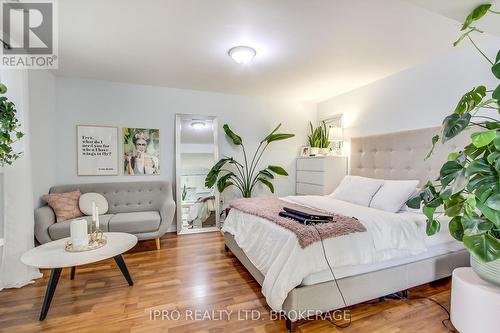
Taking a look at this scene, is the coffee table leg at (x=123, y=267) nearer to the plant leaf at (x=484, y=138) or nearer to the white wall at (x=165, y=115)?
the white wall at (x=165, y=115)

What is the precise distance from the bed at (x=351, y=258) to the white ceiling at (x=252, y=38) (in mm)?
1083

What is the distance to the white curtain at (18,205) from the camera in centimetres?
218

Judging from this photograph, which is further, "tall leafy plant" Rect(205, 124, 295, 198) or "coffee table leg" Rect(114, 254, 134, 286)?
"tall leafy plant" Rect(205, 124, 295, 198)

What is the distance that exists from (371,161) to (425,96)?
1.00 m

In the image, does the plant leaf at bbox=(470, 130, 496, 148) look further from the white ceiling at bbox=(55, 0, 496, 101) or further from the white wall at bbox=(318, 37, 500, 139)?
the white wall at bbox=(318, 37, 500, 139)

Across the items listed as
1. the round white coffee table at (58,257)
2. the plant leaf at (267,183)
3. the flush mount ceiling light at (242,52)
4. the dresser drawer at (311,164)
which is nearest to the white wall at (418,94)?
the dresser drawer at (311,164)

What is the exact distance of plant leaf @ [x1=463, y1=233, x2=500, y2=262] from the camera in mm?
→ 1164

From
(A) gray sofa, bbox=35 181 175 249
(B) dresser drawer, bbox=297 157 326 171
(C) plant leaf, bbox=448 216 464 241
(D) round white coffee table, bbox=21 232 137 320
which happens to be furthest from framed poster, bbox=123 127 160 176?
(C) plant leaf, bbox=448 216 464 241

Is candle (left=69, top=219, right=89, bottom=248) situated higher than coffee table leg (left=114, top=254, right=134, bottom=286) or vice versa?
candle (left=69, top=219, right=89, bottom=248)

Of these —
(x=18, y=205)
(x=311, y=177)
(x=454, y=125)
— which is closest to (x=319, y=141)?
(x=311, y=177)

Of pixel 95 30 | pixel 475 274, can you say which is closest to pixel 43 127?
pixel 95 30

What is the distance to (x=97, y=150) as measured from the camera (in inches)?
137

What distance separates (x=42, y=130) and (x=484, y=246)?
13.7ft

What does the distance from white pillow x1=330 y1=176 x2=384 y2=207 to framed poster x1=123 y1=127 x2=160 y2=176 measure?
2767 mm
